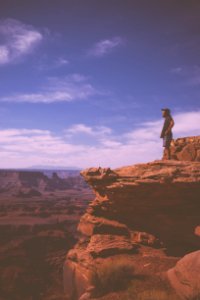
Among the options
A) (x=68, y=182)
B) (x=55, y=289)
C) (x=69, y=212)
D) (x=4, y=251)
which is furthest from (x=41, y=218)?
(x=68, y=182)

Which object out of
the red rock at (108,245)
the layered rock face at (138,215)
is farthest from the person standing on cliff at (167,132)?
the red rock at (108,245)

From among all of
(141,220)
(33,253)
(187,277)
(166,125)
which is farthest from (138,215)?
(33,253)

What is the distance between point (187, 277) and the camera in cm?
722

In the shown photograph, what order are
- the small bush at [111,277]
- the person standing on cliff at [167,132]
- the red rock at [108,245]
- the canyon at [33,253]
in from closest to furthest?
the small bush at [111,277], the red rock at [108,245], the person standing on cliff at [167,132], the canyon at [33,253]

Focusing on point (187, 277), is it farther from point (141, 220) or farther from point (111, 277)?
point (141, 220)

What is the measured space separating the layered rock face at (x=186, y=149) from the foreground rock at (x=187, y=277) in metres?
5.00

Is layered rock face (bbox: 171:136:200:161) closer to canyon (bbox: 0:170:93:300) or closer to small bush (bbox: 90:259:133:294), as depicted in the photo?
small bush (bbox: 90:259:133:294)

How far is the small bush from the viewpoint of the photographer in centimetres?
848

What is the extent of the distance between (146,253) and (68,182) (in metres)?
117

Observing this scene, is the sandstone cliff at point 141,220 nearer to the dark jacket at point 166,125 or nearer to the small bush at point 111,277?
the small bush at point 111,277

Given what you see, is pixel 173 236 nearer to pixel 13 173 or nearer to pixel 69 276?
pixel 69 276

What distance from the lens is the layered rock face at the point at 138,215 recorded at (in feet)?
33.9

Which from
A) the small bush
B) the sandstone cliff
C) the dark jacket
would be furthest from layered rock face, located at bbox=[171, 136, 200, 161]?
the small bush

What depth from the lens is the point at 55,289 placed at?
49.2ft
